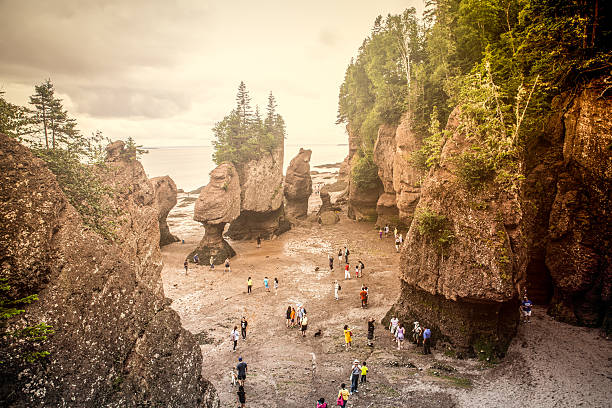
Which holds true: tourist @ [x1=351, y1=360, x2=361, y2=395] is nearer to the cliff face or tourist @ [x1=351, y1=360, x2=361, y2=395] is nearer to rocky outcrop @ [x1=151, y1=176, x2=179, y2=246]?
the cliff face

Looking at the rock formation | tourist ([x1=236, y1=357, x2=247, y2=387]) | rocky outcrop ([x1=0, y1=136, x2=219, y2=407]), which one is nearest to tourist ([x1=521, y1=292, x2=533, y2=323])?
tourist ([x1=236, y1=357, x2=247, y2=387])

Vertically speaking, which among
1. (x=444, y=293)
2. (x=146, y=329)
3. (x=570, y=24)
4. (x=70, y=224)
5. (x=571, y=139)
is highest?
(x=570, y=24)

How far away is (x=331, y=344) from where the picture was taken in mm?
15812

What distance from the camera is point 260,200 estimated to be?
127 feet

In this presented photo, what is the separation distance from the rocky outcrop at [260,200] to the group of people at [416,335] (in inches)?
1024

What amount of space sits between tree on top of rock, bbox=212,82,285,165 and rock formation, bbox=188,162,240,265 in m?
4.05

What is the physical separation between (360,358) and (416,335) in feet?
10.6

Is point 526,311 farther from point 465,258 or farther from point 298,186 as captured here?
point 298,186

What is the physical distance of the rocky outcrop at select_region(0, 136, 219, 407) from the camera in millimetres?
5813

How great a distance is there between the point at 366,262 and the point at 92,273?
24441 millimetres

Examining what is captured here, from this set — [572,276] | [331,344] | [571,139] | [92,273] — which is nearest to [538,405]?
[572,276]

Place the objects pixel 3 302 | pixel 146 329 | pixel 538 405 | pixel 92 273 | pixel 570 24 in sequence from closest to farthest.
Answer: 1. pixel 3 302
2. pixel 92 273
3. pixel 146 329
4. pixel 538 405
5. pixel 570 24

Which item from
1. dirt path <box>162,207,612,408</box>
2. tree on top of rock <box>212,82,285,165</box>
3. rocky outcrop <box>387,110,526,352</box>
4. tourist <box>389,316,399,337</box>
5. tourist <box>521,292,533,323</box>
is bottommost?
dirt path <box>162,207,612,408</box>

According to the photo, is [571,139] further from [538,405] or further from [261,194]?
[261,194]
